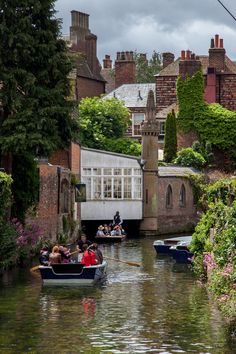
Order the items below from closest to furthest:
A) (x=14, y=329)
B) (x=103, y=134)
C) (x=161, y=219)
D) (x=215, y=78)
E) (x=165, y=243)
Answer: (x=14, y=329) → (x=165, y=243) → (x=161, y=219) → (x=103, y=134) → (x=215, y=78)

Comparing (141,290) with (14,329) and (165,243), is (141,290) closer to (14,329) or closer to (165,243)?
(14,329)

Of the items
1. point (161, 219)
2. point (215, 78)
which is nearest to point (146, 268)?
point (161, 219)

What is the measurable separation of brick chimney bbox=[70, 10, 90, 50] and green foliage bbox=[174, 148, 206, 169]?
84.9ft

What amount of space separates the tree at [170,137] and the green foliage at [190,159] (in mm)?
3232

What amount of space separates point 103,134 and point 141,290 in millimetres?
47504

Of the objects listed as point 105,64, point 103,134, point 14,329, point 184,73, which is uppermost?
point 105,64

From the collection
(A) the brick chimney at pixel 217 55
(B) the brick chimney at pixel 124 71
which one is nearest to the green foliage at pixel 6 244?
(A) the brick chimney at pixel 217 55

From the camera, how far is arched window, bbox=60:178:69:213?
176 ft

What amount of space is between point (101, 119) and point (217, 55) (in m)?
14.8

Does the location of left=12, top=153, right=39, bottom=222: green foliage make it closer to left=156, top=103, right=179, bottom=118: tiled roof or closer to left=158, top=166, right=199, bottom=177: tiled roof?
left=158, top=166, right=199, bottom=177: tiled roof

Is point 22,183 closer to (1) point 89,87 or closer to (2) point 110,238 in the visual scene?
(2) point 110,238

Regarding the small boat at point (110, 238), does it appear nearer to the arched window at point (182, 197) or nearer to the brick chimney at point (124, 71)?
the arched window at point (182, 197)

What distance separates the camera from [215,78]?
286 ft

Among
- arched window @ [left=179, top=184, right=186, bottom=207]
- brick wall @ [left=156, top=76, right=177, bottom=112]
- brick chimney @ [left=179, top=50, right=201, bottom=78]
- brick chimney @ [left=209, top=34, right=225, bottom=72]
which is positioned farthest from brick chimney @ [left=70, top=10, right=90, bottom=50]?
arched window @ [left=179, top=184, right=186, bottom=207]
